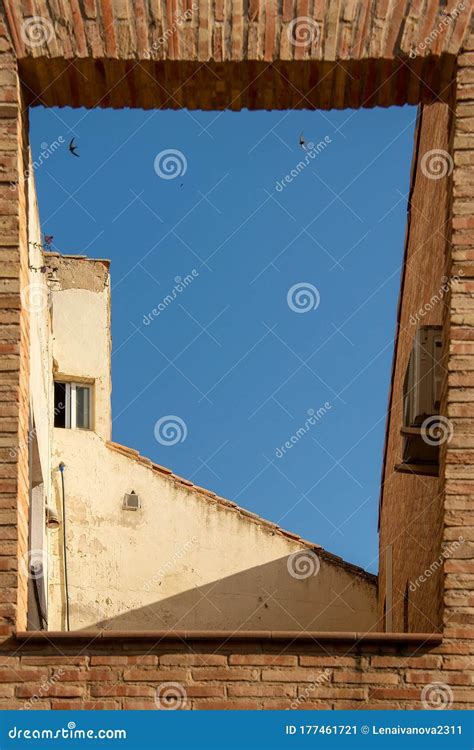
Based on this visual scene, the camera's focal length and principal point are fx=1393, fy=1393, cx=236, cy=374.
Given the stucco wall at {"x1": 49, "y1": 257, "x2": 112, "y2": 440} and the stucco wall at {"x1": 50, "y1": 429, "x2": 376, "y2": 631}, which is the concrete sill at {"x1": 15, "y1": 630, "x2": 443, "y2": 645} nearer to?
the stucco wall at {"x1": 50, "y1": 429, "x2": 376, "y2": 631}

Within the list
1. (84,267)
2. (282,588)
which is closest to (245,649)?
(282,588)

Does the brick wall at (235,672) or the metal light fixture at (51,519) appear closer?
the brick wall at (235,672)

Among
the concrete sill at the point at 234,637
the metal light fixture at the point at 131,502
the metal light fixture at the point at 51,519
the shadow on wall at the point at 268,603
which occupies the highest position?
the metal light fixture at the point at 131,502

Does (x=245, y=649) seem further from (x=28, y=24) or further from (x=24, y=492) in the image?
(x=28, y=24)

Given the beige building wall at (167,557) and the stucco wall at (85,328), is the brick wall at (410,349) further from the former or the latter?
the stucco wall at (85,328)

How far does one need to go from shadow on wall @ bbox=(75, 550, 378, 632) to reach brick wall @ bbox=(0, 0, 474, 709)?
33.9 feet

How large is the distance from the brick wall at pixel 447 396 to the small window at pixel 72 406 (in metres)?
11.1

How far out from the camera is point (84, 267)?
1970 centimetres

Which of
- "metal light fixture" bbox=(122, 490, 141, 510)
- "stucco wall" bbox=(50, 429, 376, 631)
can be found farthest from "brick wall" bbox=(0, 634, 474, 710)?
"metal light fixture" bbox=(122, 490, 141, 510)

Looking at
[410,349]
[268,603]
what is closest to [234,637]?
[410,349]

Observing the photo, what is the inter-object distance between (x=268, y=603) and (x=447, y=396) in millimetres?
11085

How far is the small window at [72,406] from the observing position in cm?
1916

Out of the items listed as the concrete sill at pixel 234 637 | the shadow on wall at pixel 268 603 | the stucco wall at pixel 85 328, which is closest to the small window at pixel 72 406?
the stucco wall at pixel 85 328

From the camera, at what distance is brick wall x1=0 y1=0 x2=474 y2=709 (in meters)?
7.21
